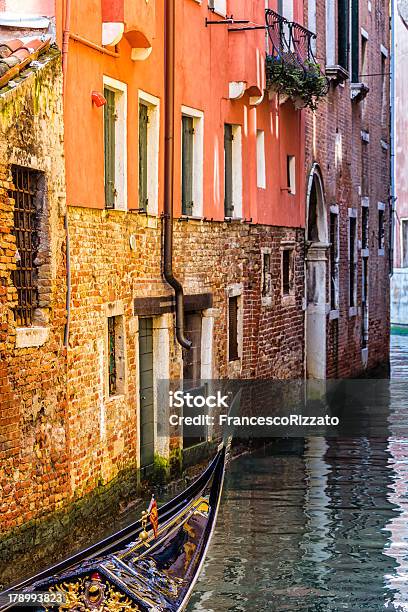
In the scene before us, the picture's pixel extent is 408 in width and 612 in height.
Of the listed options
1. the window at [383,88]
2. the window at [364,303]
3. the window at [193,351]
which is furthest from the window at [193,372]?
the window at [383,88]

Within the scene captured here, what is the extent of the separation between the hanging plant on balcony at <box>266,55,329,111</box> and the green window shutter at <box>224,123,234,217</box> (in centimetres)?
142

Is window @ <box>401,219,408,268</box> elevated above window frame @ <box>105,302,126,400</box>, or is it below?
above

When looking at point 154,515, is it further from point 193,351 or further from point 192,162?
point 192,162

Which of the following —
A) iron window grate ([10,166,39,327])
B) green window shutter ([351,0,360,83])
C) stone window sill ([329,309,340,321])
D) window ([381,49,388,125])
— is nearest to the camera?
iron window grate ([10,166,39,327])

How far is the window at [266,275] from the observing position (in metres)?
18.1

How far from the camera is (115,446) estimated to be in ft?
40.3

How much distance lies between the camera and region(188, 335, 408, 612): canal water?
1017cm

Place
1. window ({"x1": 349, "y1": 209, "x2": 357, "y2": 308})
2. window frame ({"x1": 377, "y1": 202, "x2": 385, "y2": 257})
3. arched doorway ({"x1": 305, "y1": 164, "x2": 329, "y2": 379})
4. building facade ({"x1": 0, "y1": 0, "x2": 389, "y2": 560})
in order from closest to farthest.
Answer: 1. building facade ({"x1": 0, "y1": 0, "x2": 389, "y2": 560})
2. arched doorway ({"x1": 305, "y1": 164, "x2": 329, "y2": 379})
3. window ({"x1": 349, "y1": 209, "x2": 357, "y2": 308})
4. window frame ({"x1": 377, "y1": 202, "x2": 385, "y2": 257})

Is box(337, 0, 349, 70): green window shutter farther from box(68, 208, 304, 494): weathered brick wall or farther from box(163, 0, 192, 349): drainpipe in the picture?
box(163, 0, 192, 349): drainpipe

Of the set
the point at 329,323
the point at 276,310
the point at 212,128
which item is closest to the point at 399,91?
the point at 329,323

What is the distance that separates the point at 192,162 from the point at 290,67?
3.47m

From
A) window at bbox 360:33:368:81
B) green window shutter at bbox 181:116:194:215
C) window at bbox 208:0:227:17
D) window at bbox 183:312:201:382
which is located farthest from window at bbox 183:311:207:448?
window at bbox 360:33:368:81

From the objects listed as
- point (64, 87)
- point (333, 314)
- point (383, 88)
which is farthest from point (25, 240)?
point (383, 88)

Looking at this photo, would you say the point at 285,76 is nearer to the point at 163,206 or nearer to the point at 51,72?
the point at 163,206
